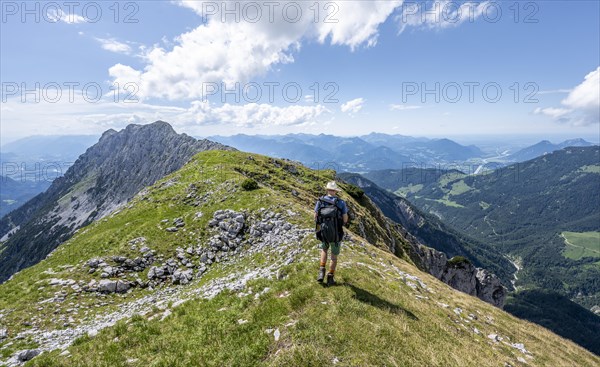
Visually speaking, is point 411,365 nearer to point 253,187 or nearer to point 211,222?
point 211,222

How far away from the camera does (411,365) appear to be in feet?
30.6

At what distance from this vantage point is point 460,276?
81062 mm

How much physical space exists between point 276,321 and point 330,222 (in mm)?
4766

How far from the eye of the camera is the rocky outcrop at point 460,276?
79.7 meters

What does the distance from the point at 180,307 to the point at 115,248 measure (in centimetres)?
1689

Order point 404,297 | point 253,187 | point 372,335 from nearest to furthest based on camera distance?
point 372,335 → point 404,297 → point 253,187

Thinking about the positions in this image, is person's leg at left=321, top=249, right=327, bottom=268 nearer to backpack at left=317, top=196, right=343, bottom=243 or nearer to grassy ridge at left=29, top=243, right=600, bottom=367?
backpack at left=317, top=196, right=343, bottom=243

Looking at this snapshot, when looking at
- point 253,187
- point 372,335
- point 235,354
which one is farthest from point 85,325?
point 253,187

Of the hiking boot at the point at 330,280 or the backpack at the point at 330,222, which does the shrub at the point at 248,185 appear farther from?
the hiking boot at the point at 330,280

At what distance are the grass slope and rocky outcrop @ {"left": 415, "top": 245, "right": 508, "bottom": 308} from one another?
63141mm

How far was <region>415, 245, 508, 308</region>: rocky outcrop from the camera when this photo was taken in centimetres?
7969

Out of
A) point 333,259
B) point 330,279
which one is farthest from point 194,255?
point 333,259

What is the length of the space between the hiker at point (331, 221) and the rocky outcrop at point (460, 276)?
234ft

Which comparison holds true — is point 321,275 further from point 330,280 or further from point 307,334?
point 307,334
